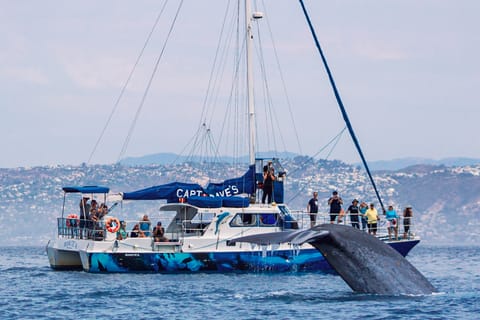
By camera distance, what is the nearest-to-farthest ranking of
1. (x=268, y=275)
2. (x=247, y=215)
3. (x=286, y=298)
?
(x=286, y=298), (x=268, y=275), (x=247, y=215)

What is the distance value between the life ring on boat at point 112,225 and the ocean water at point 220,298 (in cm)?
179

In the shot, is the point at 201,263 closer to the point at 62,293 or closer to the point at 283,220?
the point at 283,220

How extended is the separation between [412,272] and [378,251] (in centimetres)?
142

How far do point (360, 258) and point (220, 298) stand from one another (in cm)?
547

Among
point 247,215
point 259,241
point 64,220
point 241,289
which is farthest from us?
point 64,220

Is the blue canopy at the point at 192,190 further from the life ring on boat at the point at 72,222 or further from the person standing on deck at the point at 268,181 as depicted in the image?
the life ring on boat at the point at 72,222

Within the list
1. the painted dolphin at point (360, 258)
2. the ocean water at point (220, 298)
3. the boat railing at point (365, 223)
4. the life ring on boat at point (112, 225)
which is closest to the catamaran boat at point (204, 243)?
the life ring on boat at point (112, 225)

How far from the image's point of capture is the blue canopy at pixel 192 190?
4075 centimetres

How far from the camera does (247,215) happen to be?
39.4 meters

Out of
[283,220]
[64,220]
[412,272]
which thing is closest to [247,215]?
[283,220]

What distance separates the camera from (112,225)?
1515 inches

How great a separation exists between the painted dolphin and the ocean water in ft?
1.13

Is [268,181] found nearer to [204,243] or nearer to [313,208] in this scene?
[313,208]

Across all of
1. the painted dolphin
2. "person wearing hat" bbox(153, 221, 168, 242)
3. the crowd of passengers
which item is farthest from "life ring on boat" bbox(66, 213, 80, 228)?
the painted dolphin
